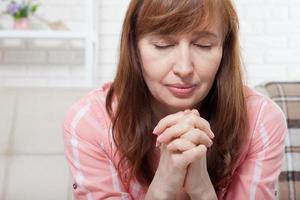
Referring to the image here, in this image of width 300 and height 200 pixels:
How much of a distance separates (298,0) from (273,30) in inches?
7.2

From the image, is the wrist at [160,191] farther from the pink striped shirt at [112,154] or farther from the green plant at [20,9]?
the green plant at [20,9]

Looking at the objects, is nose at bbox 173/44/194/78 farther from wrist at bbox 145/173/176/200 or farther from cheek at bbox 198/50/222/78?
wrist at bbox 145/173/176/200

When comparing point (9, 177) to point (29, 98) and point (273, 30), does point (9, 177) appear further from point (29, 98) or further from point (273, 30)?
point (273, 30)

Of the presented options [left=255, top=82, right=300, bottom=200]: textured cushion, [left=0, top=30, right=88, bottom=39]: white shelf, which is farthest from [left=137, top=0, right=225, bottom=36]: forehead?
[left=0, top=30, right=88, bottom=39]: white shelf

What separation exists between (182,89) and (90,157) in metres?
0.26

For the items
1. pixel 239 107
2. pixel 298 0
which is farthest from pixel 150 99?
pixel 298 0

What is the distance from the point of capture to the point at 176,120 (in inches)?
32.4

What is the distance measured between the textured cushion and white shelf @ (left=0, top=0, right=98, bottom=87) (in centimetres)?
83

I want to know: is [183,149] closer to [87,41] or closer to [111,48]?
[87,41]

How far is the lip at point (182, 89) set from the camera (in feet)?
2.77

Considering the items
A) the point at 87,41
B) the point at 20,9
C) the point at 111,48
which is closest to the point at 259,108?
the point at 87,41

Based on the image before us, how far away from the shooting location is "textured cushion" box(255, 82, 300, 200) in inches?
49.6

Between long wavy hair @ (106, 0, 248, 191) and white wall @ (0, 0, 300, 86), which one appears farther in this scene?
white wall @ (0, 0, 300, 86)

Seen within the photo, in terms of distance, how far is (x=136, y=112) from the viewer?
96cm
